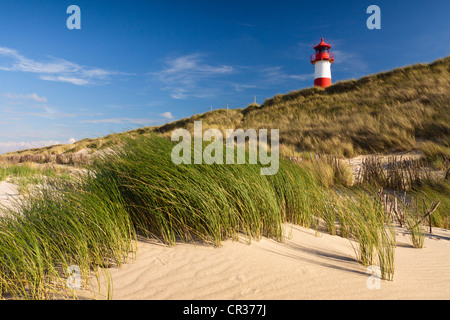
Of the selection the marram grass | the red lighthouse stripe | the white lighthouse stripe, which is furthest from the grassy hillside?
the white lighthouse stripe

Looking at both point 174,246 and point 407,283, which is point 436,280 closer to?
point 407,283

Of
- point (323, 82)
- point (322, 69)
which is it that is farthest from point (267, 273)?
point (322, 69)

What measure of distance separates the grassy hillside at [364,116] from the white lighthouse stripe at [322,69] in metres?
6.04

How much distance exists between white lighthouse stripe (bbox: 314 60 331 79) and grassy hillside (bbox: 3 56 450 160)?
604cm

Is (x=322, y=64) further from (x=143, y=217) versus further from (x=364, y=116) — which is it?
(x=143, y=217)

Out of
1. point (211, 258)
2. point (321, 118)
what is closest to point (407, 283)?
point (211, 258)

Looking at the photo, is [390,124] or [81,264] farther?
[390,124]

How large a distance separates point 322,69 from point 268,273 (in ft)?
108

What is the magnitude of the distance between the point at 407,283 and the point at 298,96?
25.7 metres

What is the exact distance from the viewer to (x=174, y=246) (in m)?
2.59

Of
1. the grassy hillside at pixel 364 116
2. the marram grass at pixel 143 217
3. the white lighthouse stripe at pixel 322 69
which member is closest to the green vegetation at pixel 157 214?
the marram grass at pixel 143 217

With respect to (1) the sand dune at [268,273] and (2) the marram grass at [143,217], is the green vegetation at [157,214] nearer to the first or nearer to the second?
(2) the marram grass at [143,217]

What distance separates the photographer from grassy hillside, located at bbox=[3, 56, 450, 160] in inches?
409

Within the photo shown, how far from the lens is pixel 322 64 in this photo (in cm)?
3080
